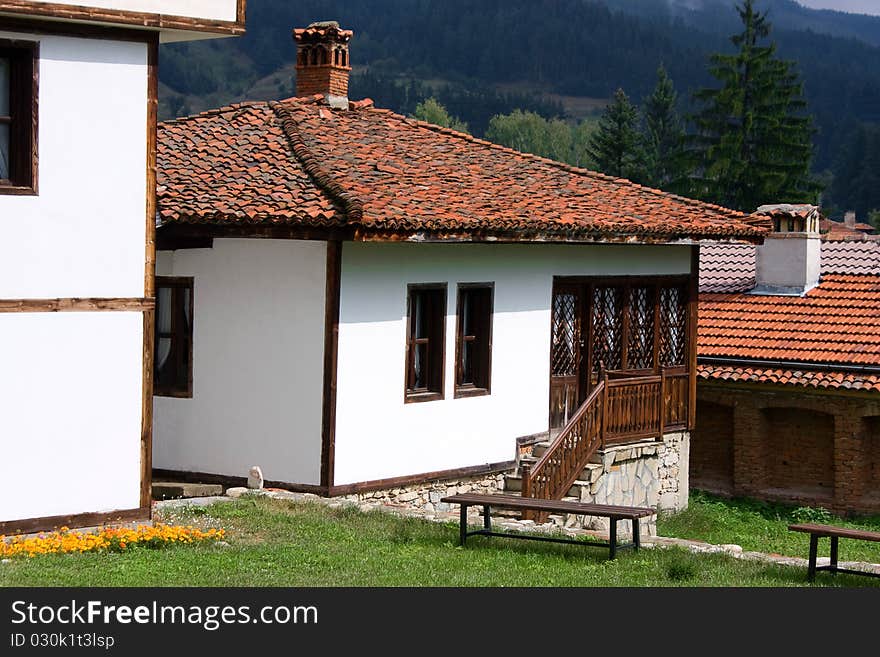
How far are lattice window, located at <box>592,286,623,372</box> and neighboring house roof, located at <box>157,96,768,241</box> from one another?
115 centimetres

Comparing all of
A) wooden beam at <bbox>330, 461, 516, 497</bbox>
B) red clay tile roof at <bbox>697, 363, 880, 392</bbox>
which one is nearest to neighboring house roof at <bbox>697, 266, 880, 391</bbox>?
red clay tile roof at <bbox>697, 363, 880, 392</bbox>

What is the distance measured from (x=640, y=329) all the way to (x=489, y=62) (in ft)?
495

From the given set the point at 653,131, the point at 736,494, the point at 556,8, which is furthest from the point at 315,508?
the point at 556,8

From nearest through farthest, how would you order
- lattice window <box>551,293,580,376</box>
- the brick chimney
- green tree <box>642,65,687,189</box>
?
lattice window <box>551,293,580,376</box> → the brick chimney → green tree <box>642,65,687,189</box>

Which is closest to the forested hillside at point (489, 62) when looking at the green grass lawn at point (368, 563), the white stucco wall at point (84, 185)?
the white stucco wall at point (84, 185)

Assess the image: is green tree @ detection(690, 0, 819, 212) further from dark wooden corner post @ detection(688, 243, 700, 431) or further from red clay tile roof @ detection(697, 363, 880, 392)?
dark wooden corner post @ detection(688, 243, 700, 431)

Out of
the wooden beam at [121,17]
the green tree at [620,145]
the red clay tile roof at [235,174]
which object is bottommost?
the red clay tile roof at [235,174]

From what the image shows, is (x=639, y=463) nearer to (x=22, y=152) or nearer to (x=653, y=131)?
(x=22, y=152)

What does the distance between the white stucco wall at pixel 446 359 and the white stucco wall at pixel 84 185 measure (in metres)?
3.17

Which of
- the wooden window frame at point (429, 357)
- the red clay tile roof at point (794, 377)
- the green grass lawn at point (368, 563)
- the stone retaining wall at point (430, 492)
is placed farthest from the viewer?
the red clay tile roof at point (794, 377)

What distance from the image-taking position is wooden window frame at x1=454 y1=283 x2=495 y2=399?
17609 mm

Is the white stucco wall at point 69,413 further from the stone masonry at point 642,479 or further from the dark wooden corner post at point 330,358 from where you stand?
the stone masonry at point 642,479

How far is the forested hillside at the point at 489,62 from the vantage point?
152 metres
